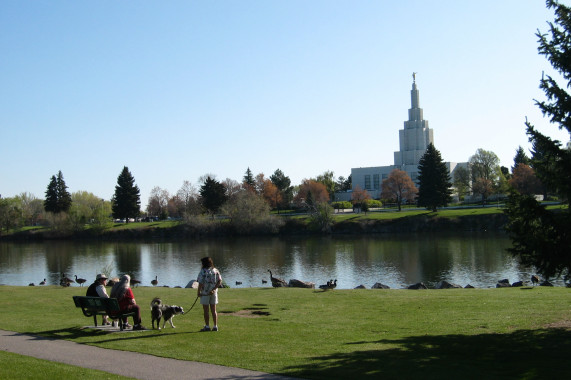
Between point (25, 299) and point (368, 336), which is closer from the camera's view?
point (368, 336)

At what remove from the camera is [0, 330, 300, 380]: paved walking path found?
868 centimetres

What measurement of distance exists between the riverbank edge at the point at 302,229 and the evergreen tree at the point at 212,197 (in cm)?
956

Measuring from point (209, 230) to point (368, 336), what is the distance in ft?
247

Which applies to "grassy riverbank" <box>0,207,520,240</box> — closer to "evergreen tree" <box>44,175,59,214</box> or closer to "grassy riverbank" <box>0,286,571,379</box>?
"evergreen tree" <box>44,175,59,214</box>

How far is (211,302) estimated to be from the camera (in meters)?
12.4

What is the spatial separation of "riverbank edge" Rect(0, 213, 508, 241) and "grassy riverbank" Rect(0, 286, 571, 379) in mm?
56942

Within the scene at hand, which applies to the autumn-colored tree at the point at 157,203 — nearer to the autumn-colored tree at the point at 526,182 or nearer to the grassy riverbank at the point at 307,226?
the grassy riverbank at the point at 307,226

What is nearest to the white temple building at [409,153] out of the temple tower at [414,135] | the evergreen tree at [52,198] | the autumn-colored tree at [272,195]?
the temple tower at [414,135]

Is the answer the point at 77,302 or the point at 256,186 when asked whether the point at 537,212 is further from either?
the point at 256,186

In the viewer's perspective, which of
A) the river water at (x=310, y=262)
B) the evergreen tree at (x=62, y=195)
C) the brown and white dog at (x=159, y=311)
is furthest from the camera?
the evergreen tree at (x=62, y=195)

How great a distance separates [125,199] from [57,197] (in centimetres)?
1583

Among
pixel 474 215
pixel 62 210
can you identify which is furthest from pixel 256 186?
pixel 474 215

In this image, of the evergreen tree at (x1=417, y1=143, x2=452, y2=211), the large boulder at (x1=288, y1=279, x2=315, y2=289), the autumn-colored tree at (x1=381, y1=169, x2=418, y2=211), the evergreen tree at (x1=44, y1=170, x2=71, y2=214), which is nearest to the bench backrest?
the large boulder at (x1=288, y1=279, x2=315, y2=289)

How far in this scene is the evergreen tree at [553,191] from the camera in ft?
34.6
